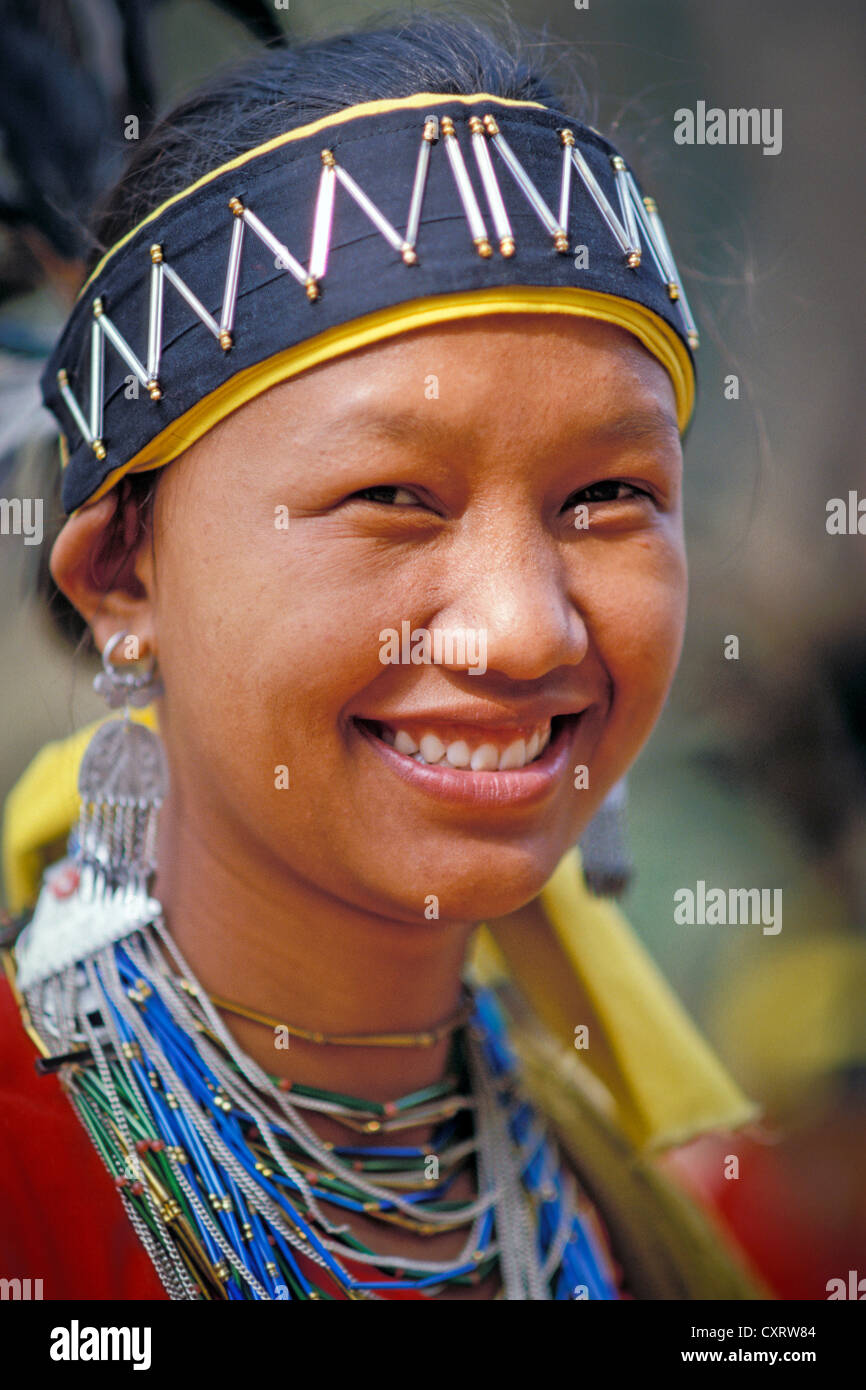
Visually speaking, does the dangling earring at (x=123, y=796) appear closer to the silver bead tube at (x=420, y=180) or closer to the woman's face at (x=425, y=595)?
the woman's face at (x=425, y=595)

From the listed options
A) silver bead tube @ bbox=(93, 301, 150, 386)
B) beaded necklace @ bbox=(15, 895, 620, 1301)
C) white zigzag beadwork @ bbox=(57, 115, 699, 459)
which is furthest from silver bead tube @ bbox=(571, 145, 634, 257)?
beaded necklace @ bbox=(15, 895, 620, 1301)

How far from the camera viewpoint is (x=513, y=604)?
0.82 m

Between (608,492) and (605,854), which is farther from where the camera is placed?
(605,854)

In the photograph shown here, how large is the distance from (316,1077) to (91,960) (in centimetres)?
22

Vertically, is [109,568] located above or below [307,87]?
below

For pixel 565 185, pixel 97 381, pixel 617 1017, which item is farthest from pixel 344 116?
pixel 617 1017

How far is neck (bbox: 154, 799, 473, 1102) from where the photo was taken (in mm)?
983

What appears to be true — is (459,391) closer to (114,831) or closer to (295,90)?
(295,90)

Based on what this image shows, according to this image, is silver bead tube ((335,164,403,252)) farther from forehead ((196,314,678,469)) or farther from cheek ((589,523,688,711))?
cheek ((589,523,688,711))

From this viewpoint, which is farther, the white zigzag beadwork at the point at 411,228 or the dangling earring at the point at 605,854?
the dangling earring at the point at 605,854

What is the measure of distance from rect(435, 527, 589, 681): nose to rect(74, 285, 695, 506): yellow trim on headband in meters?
0.15

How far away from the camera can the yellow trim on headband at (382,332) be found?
0.81 meters

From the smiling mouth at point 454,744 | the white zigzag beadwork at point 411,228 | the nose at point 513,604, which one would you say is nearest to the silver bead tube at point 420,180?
the white zigzag beadwork at point 411,228

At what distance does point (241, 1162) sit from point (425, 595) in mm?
474
